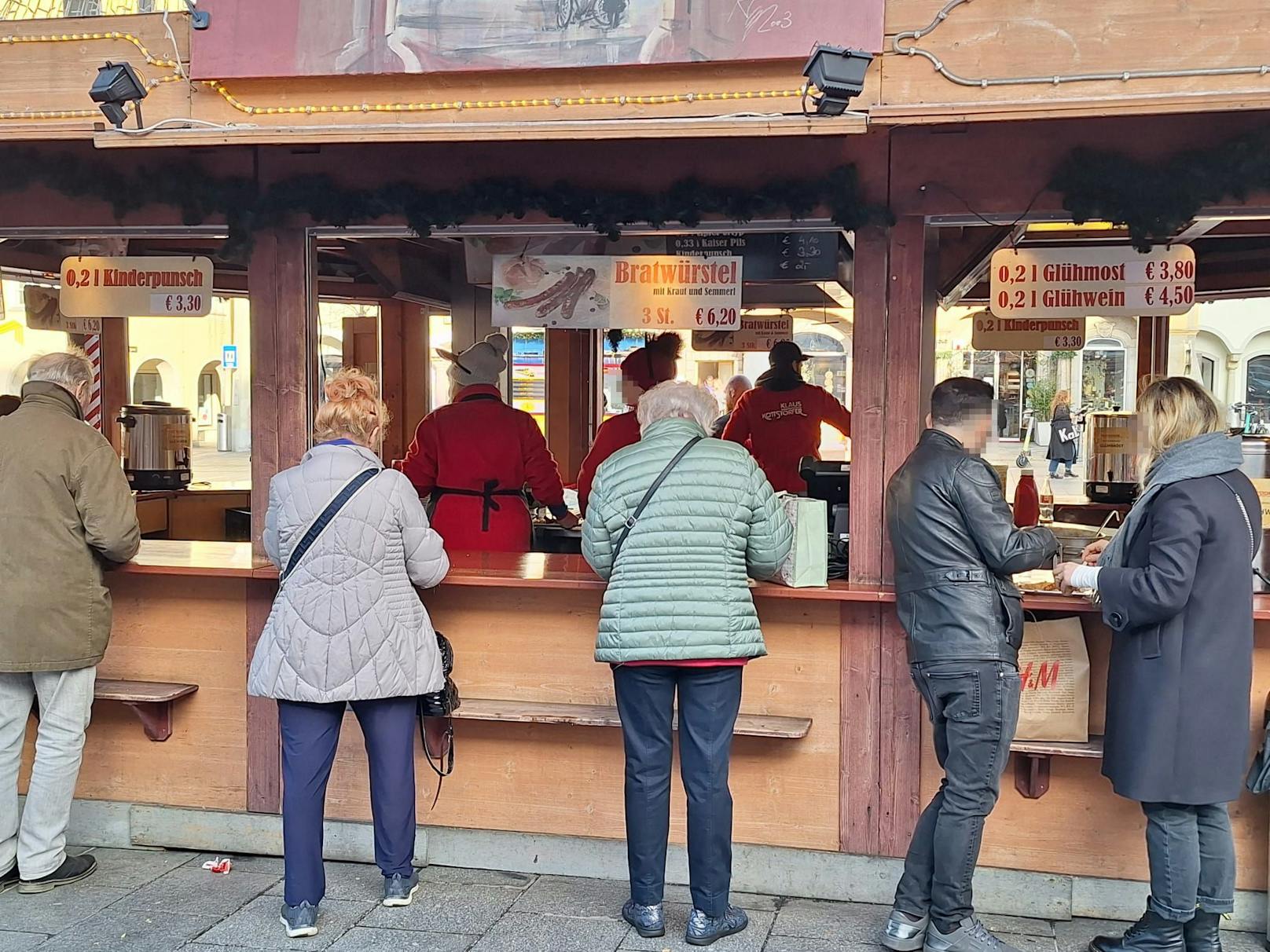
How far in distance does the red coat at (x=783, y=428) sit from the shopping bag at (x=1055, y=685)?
2897 millimetres

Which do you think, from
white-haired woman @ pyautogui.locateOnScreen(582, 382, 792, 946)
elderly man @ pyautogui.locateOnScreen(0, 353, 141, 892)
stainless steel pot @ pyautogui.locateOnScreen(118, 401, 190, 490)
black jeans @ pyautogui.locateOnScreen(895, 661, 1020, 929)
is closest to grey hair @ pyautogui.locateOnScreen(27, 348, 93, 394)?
elderly man @ pyautogui.locateOnScreen(0, 353, 141, 892)

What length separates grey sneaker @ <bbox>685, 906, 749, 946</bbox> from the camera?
12.4 feet

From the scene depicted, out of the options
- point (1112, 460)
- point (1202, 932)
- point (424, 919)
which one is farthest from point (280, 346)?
point (1112, 460)

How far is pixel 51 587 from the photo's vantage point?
4078 millimetres

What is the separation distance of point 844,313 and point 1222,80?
65.3 inches

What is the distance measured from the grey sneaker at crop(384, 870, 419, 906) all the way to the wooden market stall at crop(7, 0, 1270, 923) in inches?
16.6

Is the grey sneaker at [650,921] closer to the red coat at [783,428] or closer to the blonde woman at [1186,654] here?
the blonde woman at [1186,654]

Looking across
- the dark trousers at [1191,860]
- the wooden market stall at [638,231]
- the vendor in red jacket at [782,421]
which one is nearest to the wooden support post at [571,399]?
the vendor in red jacket at [782,421]

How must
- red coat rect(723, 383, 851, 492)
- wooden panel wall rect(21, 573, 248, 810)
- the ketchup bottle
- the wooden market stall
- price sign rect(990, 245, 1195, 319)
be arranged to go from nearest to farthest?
the wooden market stall < wooden panel wall rect(21, 573, 248, 810) < price sign rect(990, 245, 1195, 319) < the ketchup bottle < red coat rect(723, 383, 851, 492)

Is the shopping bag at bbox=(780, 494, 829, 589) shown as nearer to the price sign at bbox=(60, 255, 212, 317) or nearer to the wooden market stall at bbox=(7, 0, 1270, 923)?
the wooden market stall at bbox=(7, 0, 1270, 923)

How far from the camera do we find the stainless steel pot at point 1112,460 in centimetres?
739

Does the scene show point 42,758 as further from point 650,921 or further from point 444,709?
point 650,921

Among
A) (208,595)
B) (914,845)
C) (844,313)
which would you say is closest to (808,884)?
(914,845)

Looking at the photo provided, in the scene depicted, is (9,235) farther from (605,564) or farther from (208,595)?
(605,564)
